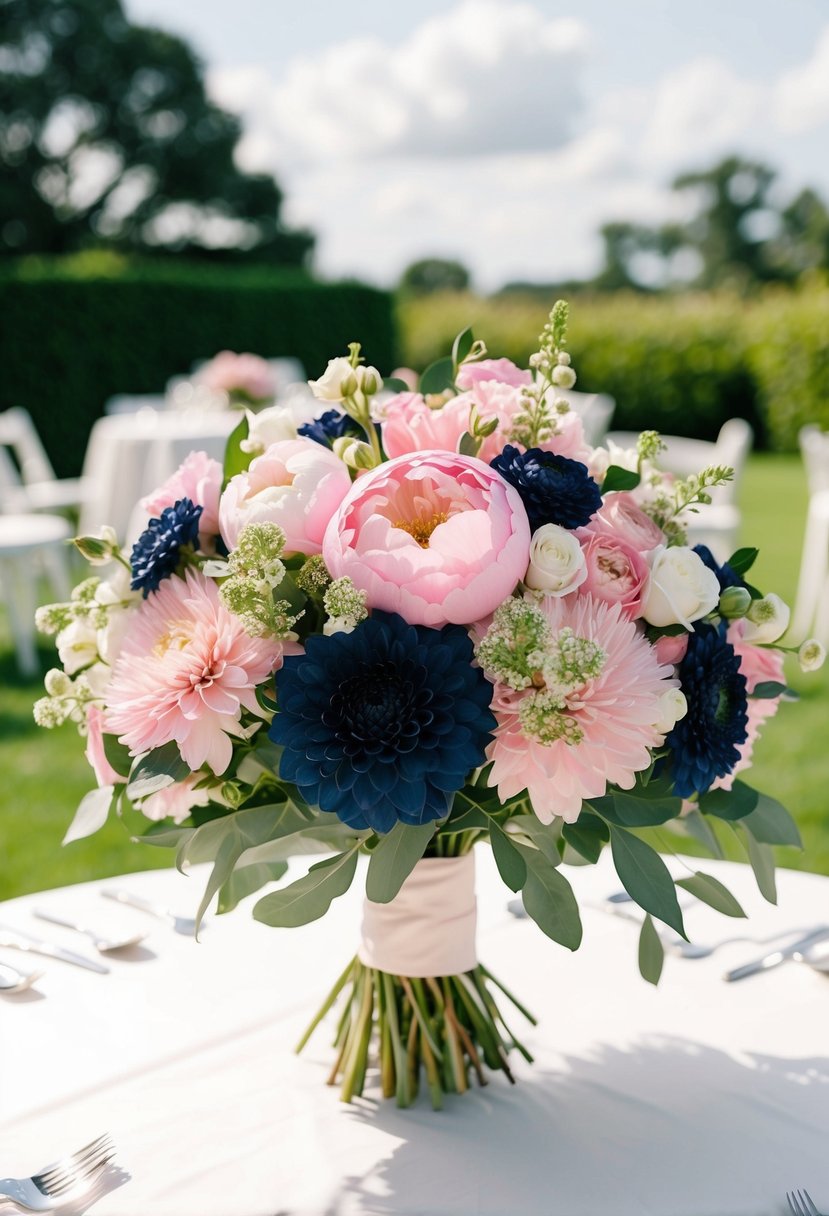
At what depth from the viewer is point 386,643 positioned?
823mm

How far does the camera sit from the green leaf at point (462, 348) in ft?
3.54

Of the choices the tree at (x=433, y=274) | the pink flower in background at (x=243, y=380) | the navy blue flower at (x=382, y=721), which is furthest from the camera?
the tree at (x=433, y=274)

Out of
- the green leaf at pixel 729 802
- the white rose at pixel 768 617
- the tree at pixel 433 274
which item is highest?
the tree at pixel 433 274

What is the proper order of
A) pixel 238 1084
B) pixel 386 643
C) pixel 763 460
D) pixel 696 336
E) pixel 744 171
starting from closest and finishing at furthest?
pixel 386 643
pixel 238 1084
pixel 763 460
pixel 696 336
pixel 744 171

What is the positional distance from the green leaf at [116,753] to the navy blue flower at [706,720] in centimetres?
44

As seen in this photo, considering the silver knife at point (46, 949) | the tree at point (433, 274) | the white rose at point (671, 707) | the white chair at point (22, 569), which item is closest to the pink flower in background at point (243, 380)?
the white chair at point (22, 569)

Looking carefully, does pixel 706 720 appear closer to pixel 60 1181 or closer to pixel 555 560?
pixel 555 560

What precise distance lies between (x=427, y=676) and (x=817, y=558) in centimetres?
556

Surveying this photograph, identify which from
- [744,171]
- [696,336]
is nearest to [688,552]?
[696,336]

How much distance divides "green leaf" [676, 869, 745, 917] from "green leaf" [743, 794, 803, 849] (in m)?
0.07

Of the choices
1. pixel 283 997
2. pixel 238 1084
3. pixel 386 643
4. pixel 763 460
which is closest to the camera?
pixel 386 643

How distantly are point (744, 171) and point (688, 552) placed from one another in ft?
218

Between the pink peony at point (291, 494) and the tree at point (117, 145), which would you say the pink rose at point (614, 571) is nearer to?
the pink peony at point (291, 494)

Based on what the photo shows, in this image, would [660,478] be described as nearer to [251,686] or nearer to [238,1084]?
[251,686]
